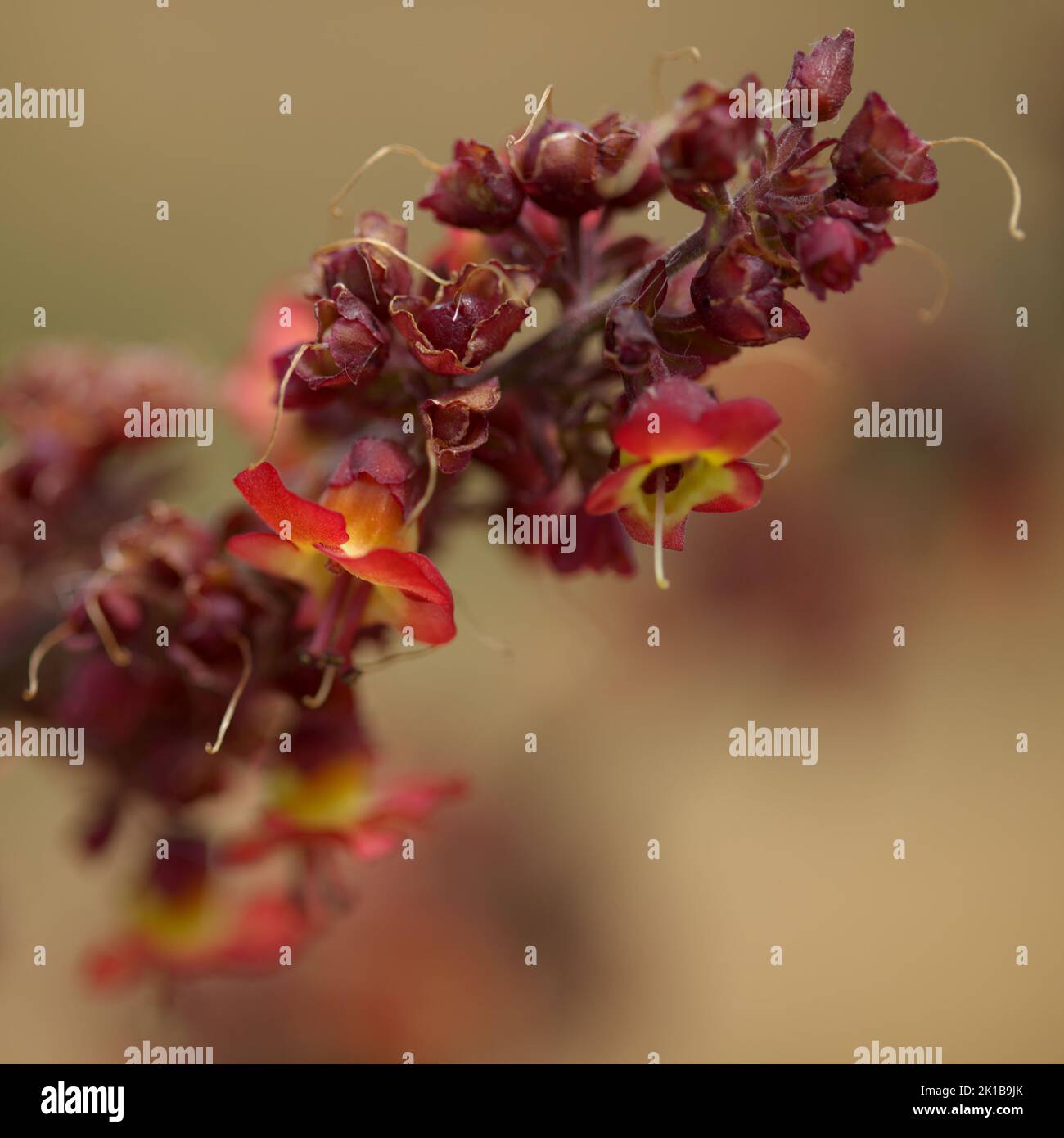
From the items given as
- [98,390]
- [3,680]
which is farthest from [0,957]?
[98,390]

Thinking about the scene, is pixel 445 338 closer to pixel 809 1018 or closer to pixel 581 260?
pixel 581 260

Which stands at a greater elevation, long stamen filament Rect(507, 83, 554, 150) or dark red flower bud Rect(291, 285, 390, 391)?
long stamen filament Rect(507, 83, 554, 150)
